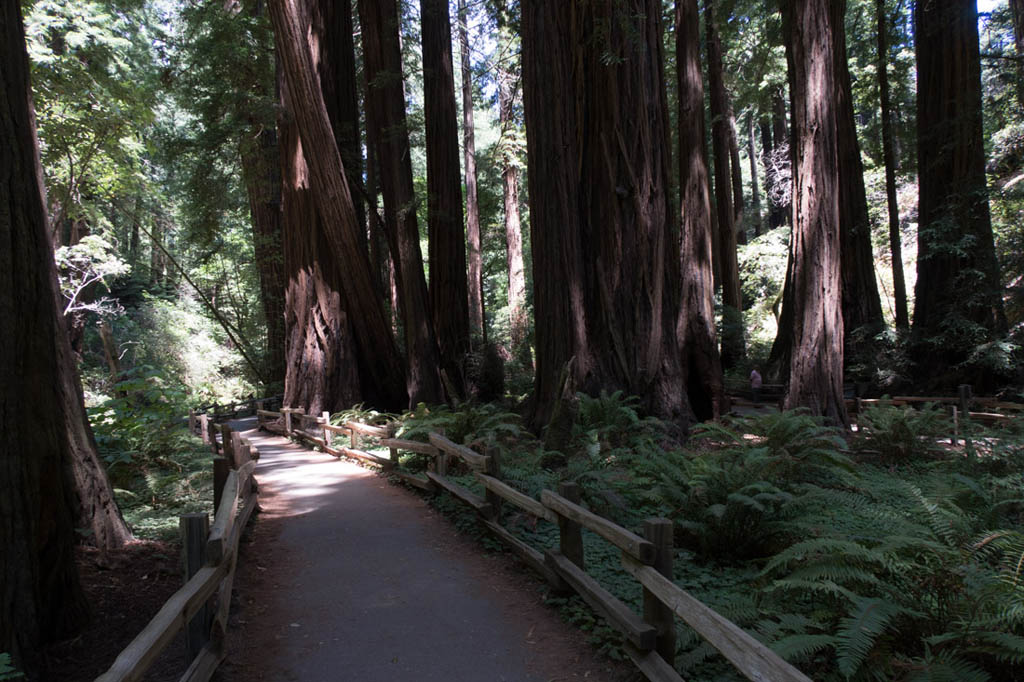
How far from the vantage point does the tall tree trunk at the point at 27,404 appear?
409 cm

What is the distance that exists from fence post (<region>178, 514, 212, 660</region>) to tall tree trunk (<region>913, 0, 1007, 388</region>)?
15949mm

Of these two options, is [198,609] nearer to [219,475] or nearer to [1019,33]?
[219,475]

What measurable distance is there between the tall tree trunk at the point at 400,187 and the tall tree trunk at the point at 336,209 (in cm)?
112

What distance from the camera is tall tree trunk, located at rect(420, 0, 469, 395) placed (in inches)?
634

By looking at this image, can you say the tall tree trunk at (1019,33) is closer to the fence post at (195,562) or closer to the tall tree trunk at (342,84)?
the tall tree trunk at (342,84)

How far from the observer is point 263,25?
Answer: 1827cm

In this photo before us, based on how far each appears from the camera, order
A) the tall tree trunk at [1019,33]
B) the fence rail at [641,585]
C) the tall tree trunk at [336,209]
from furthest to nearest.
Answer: the tall tree trunk at [1019,33]
the tall tree trunk at [336,209]
the fence rail at [641,585]

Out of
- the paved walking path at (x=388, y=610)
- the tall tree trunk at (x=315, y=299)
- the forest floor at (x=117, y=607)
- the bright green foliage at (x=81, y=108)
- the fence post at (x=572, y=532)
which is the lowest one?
the paved walking path at (x=388, y=610)

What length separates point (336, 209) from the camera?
1551 cm

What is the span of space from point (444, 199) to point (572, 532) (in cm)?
1251

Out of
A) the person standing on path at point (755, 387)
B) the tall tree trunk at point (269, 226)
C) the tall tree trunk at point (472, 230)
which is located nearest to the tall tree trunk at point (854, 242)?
the person standing on path at point (755, 387)

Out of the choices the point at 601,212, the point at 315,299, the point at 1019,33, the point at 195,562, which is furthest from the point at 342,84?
the point at 1019,33

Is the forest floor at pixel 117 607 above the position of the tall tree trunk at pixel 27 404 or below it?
below

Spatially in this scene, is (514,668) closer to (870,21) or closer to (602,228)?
(602,228)
